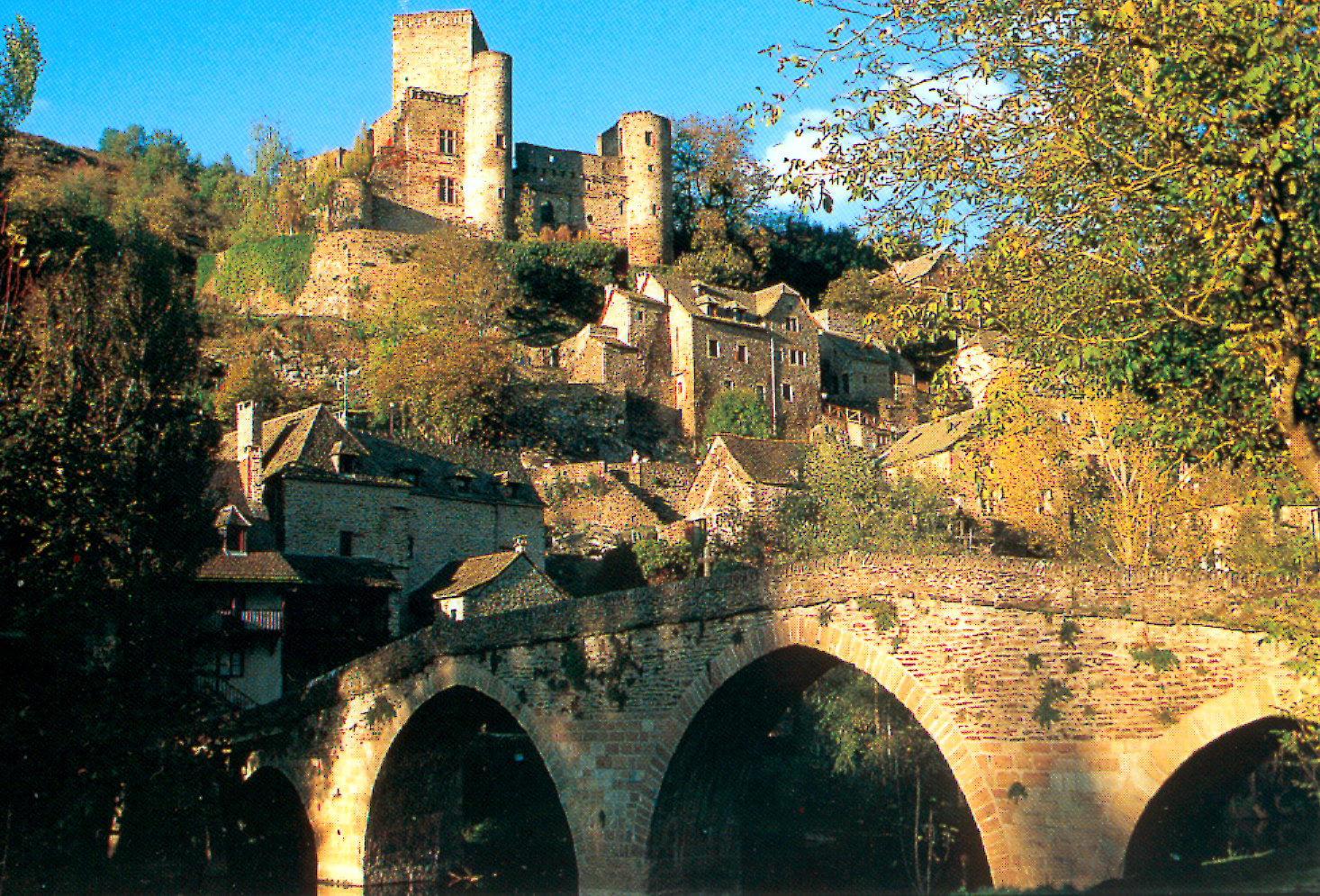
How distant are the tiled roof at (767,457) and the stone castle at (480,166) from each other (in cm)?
3351

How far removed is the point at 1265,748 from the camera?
18312mm

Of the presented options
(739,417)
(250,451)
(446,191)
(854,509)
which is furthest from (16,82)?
(446,191)

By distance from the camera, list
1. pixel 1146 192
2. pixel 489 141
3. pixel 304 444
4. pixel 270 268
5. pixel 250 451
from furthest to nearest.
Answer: pixel 489 141 < pixel 270 268 < pixel 304 444 < pixel 250 451 < pixel 1146 192

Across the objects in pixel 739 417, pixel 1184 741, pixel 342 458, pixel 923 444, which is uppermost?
pixel 739 417

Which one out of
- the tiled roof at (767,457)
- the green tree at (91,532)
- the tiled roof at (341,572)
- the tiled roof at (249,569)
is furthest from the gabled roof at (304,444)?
the tiled roof at (767,457)

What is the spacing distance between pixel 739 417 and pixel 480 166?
90.3ft

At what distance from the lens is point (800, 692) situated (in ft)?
74.4

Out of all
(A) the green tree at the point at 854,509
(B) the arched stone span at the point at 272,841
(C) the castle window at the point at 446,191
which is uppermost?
(C) the castle window at the point at 446,191

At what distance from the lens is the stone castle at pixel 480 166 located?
82312mm

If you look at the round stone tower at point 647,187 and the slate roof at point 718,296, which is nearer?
the slate roof at point 718,296

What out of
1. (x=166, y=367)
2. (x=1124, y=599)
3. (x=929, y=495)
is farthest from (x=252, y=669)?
(x=1124, y=599)

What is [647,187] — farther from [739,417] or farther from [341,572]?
[341,572]

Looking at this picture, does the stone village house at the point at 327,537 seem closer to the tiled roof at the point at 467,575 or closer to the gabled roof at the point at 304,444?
the gabled roof at the point at 304,444

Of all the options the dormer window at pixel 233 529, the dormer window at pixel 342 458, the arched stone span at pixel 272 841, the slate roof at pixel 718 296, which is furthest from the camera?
the slate roof at pixel 718 296
